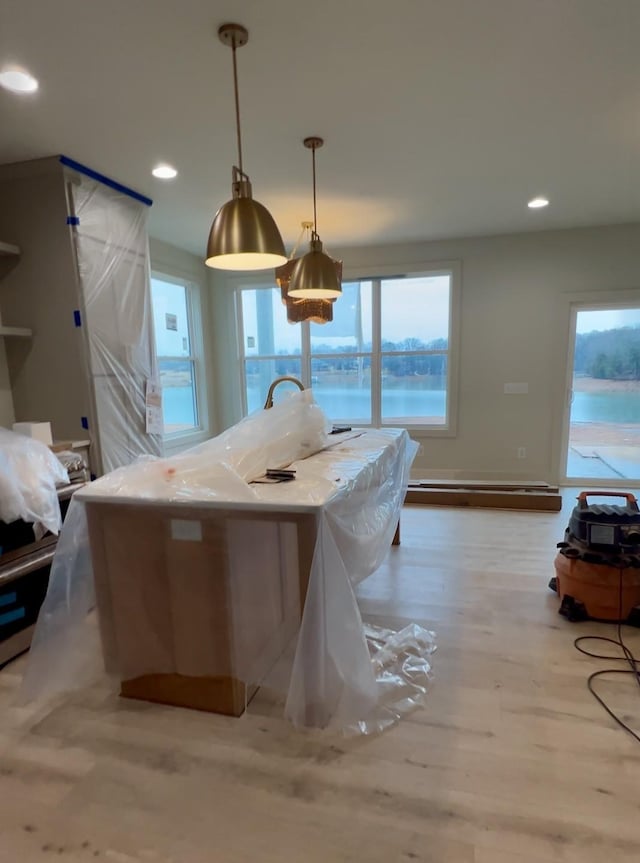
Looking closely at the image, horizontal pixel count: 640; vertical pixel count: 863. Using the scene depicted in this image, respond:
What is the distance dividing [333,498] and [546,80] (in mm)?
2223

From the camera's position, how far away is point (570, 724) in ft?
5.28

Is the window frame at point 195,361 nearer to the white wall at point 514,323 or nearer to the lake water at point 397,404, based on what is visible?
the lake water at point 397,404

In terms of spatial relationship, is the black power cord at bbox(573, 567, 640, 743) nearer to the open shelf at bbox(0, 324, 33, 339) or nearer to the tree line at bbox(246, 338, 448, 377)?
the tree line at bbox(246, 338, 448, 377)

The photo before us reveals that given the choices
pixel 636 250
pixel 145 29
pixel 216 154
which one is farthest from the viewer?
pixel 636 250

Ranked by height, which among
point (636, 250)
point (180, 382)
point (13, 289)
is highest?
point (636, 250)

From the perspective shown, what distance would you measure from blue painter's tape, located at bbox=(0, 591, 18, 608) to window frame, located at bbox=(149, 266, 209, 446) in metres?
2.80

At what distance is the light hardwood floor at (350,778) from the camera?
48.2 inches

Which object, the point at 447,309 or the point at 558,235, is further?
the point at 447,309

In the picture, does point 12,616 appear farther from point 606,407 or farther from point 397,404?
point 606,407

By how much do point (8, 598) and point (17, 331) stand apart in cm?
169

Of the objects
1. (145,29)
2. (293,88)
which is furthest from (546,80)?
(145,29)

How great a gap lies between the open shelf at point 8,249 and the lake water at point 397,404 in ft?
6.37

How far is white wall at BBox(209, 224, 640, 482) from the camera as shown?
4.53 m

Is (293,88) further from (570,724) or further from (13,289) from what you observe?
(570,724)
